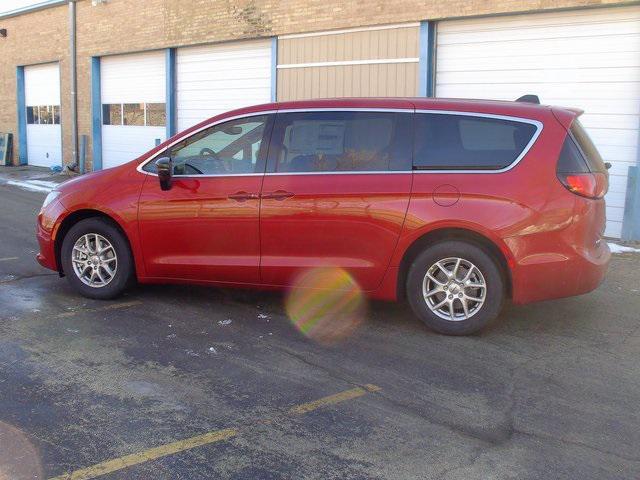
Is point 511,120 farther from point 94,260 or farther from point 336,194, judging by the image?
point 94,260

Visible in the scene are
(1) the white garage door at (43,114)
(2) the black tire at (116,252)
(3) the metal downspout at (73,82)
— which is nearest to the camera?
(2) the black tire at (116,252)

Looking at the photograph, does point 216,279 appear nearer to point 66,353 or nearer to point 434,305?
point 66,353

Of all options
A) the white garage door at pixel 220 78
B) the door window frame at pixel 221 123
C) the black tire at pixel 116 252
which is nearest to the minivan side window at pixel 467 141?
the door window frame at pixel 221 123

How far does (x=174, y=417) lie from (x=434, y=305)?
96.4 inches

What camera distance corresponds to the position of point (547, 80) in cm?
1150

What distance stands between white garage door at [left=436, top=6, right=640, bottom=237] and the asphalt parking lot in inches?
189

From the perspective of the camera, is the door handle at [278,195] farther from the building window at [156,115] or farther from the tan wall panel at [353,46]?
the building window at [156,115]

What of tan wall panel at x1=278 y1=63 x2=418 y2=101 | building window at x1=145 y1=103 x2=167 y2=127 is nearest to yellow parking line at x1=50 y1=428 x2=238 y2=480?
tan wall panel at x1=278 y1=63 x2=418 y2=101

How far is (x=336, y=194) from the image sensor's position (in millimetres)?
5844

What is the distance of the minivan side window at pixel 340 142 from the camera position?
587 cm

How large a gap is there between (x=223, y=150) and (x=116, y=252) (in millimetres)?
1381

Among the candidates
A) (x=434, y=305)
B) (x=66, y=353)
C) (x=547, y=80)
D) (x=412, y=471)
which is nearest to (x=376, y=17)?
(x=547, y=80)

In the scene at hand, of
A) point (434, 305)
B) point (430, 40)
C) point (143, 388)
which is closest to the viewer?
point (143, 388)

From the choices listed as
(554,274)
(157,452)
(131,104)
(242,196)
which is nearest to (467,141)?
(554,274)
